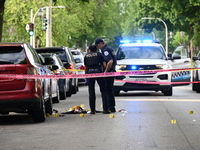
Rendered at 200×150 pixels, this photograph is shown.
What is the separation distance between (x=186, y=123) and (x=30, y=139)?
365 centimetres

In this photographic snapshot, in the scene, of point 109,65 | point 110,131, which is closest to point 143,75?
point 109,65

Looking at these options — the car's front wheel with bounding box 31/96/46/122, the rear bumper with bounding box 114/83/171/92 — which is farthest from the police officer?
the rear bumper with bounding box 114/83/171/92

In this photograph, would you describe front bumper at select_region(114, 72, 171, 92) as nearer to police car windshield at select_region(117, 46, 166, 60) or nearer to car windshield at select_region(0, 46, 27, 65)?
police car windshield at select_region(117, 46, 166, 60)

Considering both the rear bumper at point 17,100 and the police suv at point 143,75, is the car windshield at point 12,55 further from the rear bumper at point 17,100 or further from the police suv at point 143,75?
the police suv at point 143,75

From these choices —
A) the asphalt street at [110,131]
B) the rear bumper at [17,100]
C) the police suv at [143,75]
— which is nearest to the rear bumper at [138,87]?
the police suv at [143,75]

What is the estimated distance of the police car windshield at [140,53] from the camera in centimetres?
2284

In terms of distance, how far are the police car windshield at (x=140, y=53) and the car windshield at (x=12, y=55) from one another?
9.69 metres

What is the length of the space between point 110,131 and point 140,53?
37.2 ft

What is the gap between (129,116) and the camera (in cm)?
1471

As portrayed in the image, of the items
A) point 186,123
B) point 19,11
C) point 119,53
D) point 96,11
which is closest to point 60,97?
point 119,53

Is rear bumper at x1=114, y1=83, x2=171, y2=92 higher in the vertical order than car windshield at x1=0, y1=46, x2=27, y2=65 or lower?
lower

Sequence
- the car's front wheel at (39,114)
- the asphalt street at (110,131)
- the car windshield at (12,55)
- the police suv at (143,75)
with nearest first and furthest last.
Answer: the asphalt street at (110,131) → the car windshield at (12,55) → the car's front wheel at (39,114) → the police suv at (143,75)

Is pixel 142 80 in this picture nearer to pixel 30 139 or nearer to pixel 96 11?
pixel 30 139

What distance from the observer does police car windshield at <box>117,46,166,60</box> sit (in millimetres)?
22844
